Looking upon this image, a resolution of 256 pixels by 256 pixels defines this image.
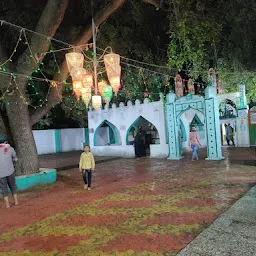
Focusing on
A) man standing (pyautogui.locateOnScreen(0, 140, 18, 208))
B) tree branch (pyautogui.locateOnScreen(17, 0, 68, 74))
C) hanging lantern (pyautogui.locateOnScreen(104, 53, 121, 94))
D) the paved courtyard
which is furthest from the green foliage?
man standing (pyautogui.locateOnScreen(0, 140, 18, 208))

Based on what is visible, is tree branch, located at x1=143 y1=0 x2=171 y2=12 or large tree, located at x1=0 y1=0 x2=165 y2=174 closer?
large tree, located at x1=0 y1=0 x2=165 y2=174

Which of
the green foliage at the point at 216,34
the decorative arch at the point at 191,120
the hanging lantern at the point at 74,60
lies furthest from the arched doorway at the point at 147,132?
the hanging lantern at the point at 74,60

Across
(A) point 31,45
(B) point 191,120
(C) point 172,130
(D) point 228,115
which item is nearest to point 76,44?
(A) point 31,45

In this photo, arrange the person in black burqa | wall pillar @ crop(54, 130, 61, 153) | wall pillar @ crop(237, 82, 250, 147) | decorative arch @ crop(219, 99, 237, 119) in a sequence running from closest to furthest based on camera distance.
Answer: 1. the person in black burqa
2. wall pillar @ crop(237, 82, 250, 147)
3. decorative arch @ crop(219, 99, 237, 119)
4. wall pillar @ crop(54, 130, 61, 153)

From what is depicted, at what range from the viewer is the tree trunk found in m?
8.16

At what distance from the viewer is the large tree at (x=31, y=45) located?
7.28 metres

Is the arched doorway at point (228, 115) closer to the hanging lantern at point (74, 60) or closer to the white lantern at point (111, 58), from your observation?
the white lantern at point (111, 58)

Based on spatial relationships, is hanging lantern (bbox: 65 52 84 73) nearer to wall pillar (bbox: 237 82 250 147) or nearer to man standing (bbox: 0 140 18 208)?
man standing (bbox: 0 140 18 208)

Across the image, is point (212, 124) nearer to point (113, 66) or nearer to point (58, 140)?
point (113, 66)

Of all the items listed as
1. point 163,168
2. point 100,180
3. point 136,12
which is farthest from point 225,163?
point 136,12

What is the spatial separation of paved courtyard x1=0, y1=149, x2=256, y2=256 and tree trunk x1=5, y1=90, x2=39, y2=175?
0.95 m

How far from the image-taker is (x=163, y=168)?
403 inches

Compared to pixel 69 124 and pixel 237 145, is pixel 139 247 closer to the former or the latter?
pixel 237 145

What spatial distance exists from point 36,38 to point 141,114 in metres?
7.62
